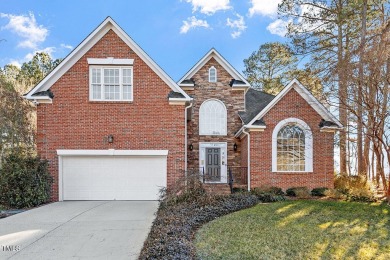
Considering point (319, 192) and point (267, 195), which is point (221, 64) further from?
point (319, 192)

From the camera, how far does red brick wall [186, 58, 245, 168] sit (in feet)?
60.7

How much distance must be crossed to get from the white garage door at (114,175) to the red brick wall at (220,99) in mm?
5096

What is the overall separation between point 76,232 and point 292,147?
10.9 meters

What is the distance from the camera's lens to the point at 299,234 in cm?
755

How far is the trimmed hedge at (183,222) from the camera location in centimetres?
576

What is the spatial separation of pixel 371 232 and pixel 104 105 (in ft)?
36.6

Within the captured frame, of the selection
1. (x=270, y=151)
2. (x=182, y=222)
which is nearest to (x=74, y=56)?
(x=182, y=222)

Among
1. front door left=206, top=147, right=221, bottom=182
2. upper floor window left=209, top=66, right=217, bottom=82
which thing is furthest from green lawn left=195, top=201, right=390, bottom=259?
upper floor window left=209, top=66, right=217, bottom=82

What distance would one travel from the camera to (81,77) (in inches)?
538

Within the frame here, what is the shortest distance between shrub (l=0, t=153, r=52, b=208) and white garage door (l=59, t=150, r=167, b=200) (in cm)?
127

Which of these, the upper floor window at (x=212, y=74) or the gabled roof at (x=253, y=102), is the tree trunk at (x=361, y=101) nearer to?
the gabled roof at (x=253, y=102)

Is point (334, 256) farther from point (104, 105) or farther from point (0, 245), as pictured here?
point (104, 105)

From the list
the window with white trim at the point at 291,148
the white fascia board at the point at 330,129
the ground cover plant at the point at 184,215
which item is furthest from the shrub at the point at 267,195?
the white fascia board at the point at 330,129

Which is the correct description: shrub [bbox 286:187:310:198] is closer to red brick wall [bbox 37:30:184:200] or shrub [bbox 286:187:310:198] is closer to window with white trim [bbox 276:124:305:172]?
window with white trim [bbox 276:124:305:172]
